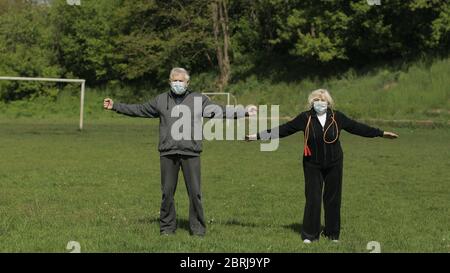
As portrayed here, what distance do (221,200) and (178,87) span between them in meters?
4.43

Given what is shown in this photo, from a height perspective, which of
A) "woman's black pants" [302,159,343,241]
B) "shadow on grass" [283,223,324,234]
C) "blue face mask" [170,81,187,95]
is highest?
"blue face mask" [170,81,187,95]

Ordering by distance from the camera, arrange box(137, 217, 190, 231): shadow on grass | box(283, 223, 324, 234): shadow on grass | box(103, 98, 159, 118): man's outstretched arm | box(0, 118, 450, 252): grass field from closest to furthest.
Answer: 1. box(0, 118, 450, 252): grass field
2. box(103, 98, 159, 118): man's outstretched arm
3. box(283, 223, 324, 234): shadow on grass
4. box(137, 217, 190, 231): shadow on grass

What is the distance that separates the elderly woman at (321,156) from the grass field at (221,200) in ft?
1.18

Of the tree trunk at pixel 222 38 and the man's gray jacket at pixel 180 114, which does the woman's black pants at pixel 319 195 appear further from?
the tree trunk at pixel 222 38

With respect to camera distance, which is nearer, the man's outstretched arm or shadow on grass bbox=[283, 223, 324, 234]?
the man's outstretched arm

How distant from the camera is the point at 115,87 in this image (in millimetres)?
57594

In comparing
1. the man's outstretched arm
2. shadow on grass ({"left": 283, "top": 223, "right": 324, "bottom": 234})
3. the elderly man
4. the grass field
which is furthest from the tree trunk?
the elderly man

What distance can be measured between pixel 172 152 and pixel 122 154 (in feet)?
43.6

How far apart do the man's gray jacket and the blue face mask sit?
0.10m

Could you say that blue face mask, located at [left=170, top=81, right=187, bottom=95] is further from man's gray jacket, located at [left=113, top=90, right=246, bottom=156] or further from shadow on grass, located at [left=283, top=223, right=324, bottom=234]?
shadow on grass, located at [left=283, top=223, right=324, bottom=234]

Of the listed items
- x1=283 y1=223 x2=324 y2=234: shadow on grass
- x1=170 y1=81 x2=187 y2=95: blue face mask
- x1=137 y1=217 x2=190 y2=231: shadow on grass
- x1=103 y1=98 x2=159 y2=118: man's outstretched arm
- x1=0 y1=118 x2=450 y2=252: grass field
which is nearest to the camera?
x1=0 y1=118 x2=450 y2=252: grass field

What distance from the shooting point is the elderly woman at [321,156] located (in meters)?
8.62

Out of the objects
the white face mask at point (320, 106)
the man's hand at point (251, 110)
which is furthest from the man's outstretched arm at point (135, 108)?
the white face mask at point (320, 106)

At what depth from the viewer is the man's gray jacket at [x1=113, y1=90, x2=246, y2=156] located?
8.64m
